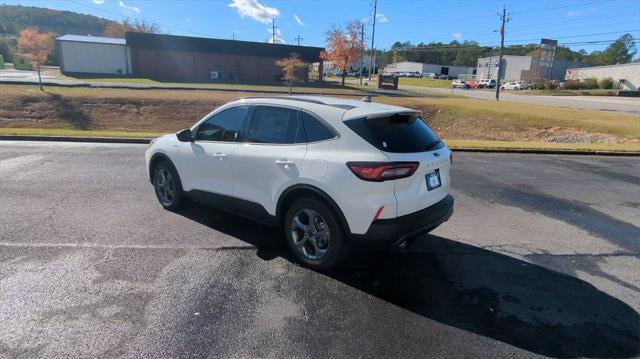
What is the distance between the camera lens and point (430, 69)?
443 feet

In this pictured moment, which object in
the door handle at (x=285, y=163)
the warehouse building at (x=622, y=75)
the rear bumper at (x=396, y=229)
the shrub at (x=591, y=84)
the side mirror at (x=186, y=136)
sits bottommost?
the rear bumper at (x=396, y=229)

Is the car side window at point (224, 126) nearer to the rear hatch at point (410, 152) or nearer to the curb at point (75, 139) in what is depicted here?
the rear hatch at point (410, 152)

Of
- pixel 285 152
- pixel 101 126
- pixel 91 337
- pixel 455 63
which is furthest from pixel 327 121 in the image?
pixel 455 63

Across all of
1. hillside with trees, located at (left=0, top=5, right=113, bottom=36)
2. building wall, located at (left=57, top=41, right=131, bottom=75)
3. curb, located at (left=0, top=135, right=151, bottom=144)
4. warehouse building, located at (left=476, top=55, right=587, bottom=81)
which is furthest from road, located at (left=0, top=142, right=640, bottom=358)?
hillside with trees, located at (left=0, top=5, right=113, bottom=36)

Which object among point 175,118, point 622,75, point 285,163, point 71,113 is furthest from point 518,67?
point 285,163

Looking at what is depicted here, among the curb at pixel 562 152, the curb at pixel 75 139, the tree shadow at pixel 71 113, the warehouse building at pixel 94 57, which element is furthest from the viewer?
the warehouse building at pixel 94 57

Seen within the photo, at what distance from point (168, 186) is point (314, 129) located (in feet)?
9.49

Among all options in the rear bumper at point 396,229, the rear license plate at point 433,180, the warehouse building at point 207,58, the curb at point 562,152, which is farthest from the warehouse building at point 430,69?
the rear bumper at point 396,229

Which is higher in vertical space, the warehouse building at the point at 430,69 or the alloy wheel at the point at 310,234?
the warehouse building at the point at 430,69

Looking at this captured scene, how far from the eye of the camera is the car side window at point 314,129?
155 inches

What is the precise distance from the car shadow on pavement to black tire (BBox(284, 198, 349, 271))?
18 centimetres

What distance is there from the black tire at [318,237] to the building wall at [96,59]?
5375 cm

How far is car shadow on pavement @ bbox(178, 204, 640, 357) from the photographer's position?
10.3 feet

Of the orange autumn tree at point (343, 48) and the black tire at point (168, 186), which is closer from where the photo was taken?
the black tire at point (168, 186)
